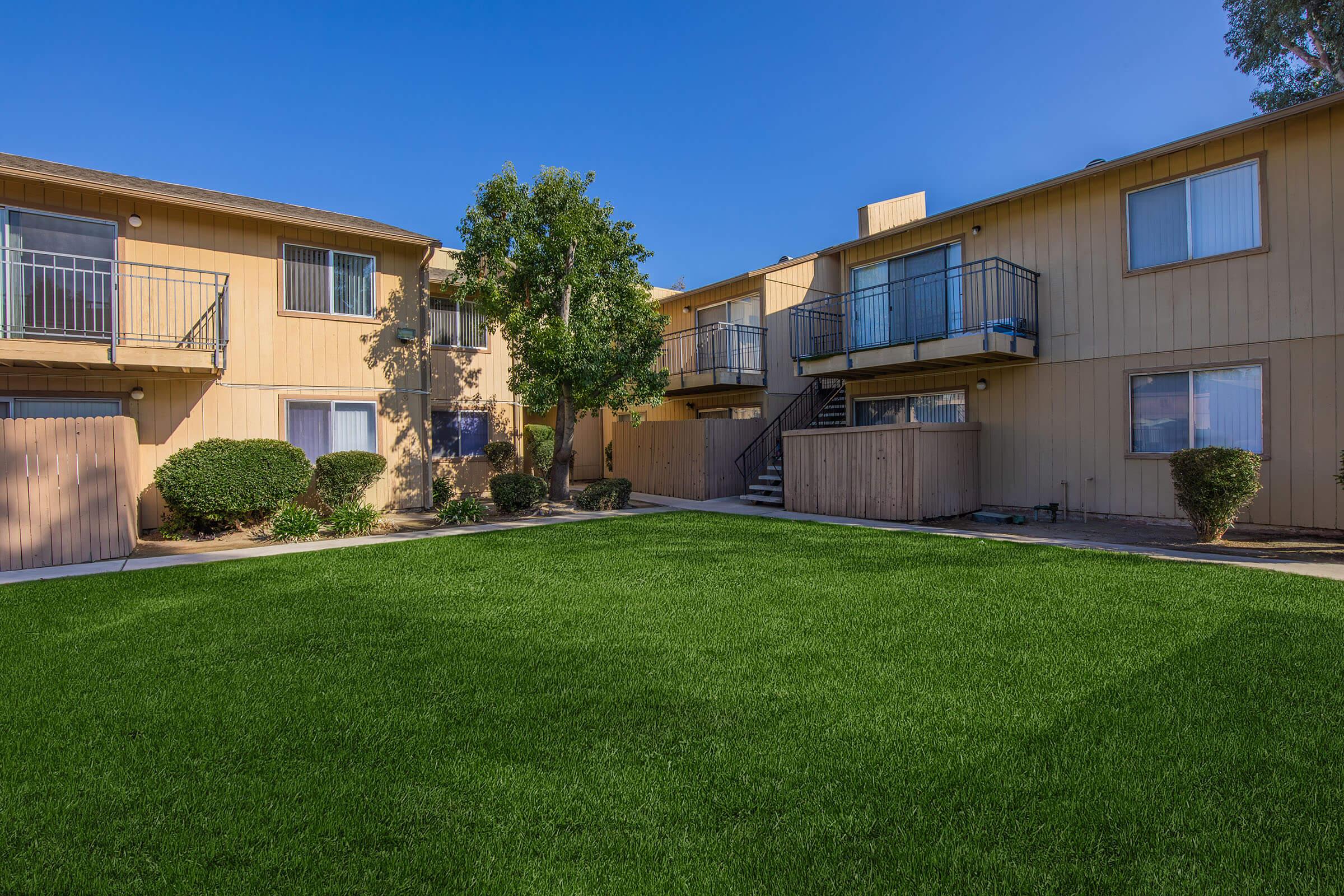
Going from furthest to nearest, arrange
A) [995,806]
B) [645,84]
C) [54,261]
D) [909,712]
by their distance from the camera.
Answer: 1. [645,84]
2. [54,261]
3. [909,712]
4. [995,806]

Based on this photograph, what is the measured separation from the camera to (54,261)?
32.1ft

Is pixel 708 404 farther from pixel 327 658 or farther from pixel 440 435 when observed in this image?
pixel 327 658

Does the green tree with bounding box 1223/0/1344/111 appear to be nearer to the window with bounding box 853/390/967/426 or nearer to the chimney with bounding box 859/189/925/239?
the chimney with bounding box 859/189/925/239

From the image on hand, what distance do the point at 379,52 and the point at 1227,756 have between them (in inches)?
831

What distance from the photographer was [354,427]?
12281 millimetres

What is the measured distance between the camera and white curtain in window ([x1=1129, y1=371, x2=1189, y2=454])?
393 inches

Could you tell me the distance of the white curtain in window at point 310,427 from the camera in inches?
458

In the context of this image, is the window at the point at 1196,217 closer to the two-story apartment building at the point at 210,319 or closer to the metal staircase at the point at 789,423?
the metal staircase at the point at 789,423

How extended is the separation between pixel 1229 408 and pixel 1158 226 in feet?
9.90

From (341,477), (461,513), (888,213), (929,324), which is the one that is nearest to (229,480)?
(341,477)

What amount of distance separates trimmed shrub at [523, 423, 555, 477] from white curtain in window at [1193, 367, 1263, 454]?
42.5ft

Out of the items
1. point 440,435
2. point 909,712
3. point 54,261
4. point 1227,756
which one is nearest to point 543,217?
point 440,435

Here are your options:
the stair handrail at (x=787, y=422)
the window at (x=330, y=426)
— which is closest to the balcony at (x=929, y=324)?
the stair handrail at (x=787, y=422)

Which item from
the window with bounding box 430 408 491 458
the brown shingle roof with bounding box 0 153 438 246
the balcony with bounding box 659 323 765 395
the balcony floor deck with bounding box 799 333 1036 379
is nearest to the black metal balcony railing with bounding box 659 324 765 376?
the balcony with bounding box 659 323 765 395
